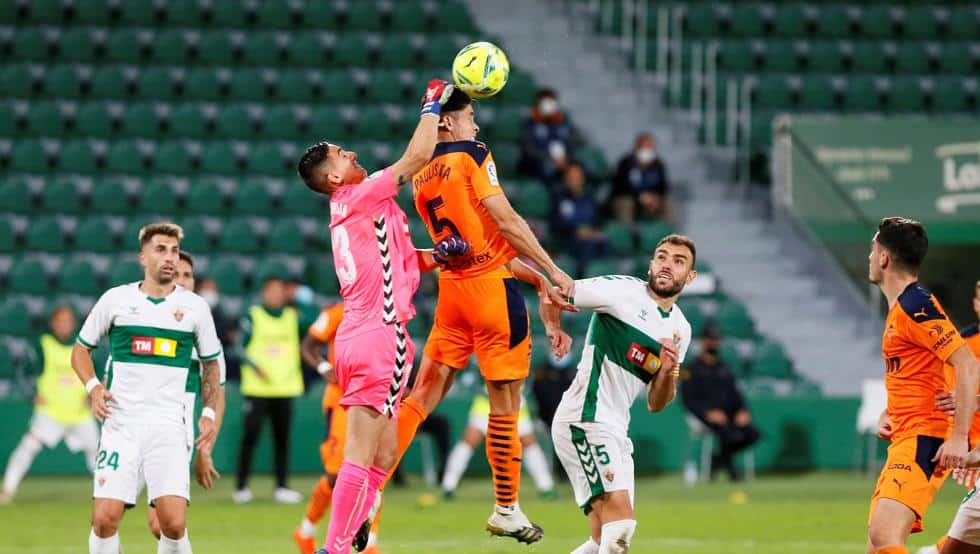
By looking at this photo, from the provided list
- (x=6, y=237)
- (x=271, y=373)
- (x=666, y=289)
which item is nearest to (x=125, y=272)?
(x=6, y=237)

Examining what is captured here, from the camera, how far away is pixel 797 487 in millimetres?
15797

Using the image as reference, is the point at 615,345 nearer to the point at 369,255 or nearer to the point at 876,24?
the point at 369,255

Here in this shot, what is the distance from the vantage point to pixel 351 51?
20766 millimetres

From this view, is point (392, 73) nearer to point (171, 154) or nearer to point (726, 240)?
point (171, 154)

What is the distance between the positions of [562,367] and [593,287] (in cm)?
830

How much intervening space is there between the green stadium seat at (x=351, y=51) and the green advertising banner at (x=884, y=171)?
6.10 metres

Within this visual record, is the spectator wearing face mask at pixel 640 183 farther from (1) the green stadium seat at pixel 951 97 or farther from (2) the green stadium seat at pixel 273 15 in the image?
(2) the green stadium seat at pixel 273 15

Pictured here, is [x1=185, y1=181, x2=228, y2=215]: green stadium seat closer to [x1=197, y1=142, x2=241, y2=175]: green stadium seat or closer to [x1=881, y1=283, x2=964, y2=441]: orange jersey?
[x1=197, y1=142, x2=241, y2=175]: green stadium seat

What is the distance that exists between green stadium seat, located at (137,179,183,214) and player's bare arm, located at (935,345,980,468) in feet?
42.5

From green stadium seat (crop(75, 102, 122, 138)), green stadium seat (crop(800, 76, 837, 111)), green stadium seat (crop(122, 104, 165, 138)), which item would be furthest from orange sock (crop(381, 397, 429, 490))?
green stadium seat (crop(800, 76, 837, 111))

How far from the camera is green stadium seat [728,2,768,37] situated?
22141mm

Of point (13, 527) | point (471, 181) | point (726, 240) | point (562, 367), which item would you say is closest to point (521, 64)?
point (726, 240)

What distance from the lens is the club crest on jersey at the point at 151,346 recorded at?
26.2 feet

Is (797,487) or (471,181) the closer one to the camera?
(471,181)
